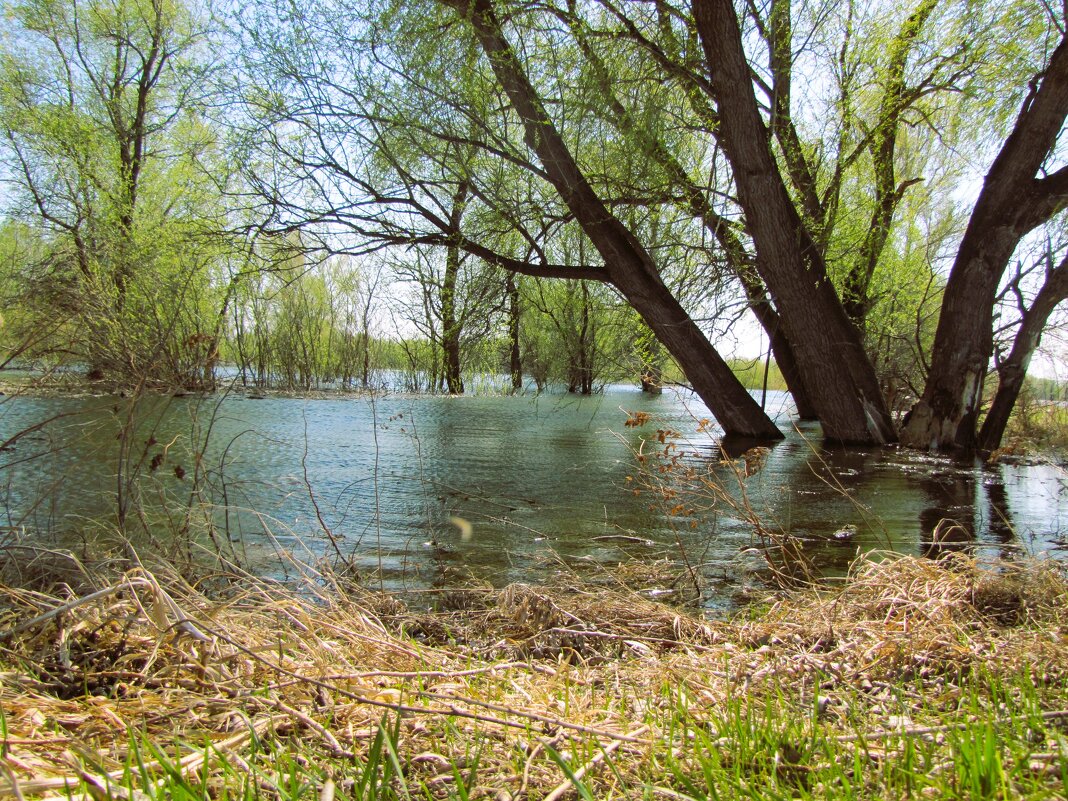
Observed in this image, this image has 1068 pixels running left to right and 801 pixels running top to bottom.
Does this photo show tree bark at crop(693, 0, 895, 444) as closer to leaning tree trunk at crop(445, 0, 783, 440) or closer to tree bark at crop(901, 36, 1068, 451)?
tree bark at crop(901, 36, 1068, 451)

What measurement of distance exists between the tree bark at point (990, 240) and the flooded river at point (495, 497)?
941 mm

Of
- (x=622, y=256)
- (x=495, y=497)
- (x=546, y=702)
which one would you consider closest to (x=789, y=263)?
(x=622, y=256)

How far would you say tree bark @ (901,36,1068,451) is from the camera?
7555 millimetres

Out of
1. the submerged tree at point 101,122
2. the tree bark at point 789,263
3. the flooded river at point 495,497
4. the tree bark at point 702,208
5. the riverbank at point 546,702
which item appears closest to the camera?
the riverbank at point 546,702

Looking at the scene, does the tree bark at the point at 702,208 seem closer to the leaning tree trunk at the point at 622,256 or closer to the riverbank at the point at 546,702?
the leaning tree trunk at the point at 622,256

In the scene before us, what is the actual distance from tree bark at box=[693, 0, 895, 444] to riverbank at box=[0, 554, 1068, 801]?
579 centimetres

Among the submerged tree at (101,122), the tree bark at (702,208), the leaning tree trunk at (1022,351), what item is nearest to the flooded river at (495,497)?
the leaning tree trunk at (1022,351)

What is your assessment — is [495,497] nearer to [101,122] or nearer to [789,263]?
[789,263]

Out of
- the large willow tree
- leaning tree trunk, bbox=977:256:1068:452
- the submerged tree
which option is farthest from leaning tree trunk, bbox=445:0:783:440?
the submerged tree

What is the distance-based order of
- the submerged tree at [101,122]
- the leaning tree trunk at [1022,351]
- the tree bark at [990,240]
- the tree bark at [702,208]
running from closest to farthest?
the tree bark at [702,208] → the tree bark at [990,240] → the leaning tree trunk at [1022,351] → the submerged tree at [101,122]

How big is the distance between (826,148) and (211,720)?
9870 mm

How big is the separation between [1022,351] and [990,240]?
1.86 m

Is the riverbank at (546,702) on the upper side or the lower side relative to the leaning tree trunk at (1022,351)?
lower

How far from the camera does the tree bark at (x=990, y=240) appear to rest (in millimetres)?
7555
